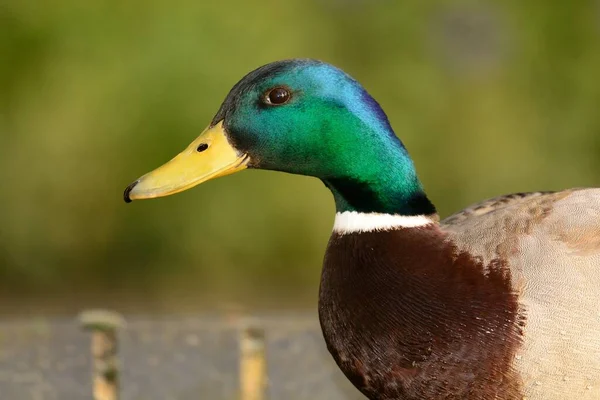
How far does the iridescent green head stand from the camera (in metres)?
2.87

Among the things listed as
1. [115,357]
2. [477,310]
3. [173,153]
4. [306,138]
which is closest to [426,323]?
[477,310]

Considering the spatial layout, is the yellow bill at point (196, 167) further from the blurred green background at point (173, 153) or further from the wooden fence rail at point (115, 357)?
the blurred green background at point (173, 153)

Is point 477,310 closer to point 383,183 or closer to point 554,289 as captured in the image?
point 554,289

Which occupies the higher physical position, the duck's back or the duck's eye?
the duck's eye

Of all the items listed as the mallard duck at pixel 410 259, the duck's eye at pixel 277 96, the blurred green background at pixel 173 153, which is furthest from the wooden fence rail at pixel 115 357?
the blurred green background at pixel 173 153

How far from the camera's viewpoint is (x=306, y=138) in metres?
2.89

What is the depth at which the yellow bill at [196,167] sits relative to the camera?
9.46 ft

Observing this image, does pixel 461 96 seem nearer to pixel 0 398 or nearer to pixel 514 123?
pixel 514 123

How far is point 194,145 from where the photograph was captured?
2936mm

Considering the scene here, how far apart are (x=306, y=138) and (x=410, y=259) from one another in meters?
0.38

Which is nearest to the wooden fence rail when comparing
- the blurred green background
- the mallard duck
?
the mallard duck

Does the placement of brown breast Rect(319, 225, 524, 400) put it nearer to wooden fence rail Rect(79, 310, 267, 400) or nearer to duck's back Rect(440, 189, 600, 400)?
duck's back Rect(440, 189, 600, 400)

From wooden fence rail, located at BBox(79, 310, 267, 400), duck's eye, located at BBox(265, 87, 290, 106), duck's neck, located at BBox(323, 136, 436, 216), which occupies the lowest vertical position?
wooden fence rail, located at BBox(79, 310, 267, 400)

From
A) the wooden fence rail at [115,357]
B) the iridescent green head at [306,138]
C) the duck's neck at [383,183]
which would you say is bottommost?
the wooden fence rail at [115,357]
